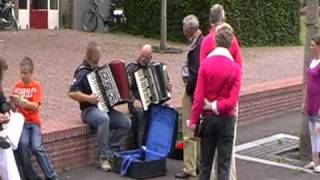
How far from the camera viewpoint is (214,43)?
668cm

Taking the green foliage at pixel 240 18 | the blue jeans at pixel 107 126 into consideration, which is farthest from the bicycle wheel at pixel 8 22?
the blue jeans at pixel 107 126

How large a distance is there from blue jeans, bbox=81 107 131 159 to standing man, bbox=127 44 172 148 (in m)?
0.24

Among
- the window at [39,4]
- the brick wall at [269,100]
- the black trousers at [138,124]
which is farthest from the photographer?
the window at [39,4]

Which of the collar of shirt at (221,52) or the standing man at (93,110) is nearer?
the collar of shirt at (221,52)

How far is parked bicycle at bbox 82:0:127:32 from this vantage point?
23.1m

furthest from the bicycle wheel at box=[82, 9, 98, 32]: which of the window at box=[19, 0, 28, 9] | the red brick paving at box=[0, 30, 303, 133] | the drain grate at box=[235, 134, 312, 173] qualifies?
the drain grate at box=[235, 134, 312, 173]

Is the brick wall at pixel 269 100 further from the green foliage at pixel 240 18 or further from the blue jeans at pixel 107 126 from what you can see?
the green foliage at pixel 240 18

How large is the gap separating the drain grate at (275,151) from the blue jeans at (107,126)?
5.61ft

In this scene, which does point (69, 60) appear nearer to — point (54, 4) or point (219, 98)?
point (219, 98)

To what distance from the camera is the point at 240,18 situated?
21781mm

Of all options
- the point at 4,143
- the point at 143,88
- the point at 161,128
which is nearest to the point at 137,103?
the point at 143,88

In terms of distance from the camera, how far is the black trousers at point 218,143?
6504 mm

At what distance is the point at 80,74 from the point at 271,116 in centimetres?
473

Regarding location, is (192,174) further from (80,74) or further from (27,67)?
(27,67)
